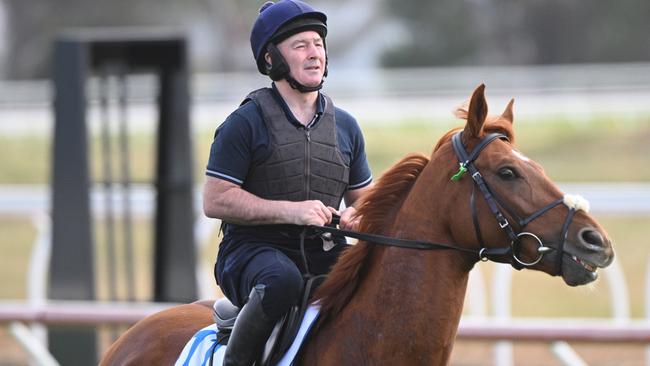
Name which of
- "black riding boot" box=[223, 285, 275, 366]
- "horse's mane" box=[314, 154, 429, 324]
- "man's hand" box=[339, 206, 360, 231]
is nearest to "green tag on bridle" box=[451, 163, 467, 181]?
"horse's mane" box=[314, 154, 429, 324]

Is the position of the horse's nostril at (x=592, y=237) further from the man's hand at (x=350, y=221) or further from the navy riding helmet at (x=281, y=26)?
the navy riding helmet at (x=281, y=26)

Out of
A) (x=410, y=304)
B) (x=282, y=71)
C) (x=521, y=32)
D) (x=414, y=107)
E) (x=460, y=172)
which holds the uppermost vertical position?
(x=521, y=32)

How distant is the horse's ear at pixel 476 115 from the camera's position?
402 cm

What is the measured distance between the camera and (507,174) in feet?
13.1

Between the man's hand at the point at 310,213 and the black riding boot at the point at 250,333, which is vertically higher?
the man's hand at the point at 310,213

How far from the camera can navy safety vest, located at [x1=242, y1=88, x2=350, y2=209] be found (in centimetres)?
432

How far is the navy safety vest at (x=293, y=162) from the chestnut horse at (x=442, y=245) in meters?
0.21

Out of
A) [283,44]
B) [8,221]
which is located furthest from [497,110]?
[283,44]

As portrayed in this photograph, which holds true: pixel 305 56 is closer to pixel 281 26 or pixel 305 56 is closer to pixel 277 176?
pixel 281 26

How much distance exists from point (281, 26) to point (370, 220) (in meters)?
0.78

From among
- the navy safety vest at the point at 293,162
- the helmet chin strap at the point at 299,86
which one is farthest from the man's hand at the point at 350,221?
the helmet chin strap at the point at 299,86

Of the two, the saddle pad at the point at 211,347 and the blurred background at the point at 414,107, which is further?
the blurred background at the point at 414,107

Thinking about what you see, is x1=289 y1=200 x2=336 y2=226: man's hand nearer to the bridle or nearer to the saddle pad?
the bridle

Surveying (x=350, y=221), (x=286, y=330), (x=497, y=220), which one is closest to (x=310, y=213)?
(x=350, y=221)
